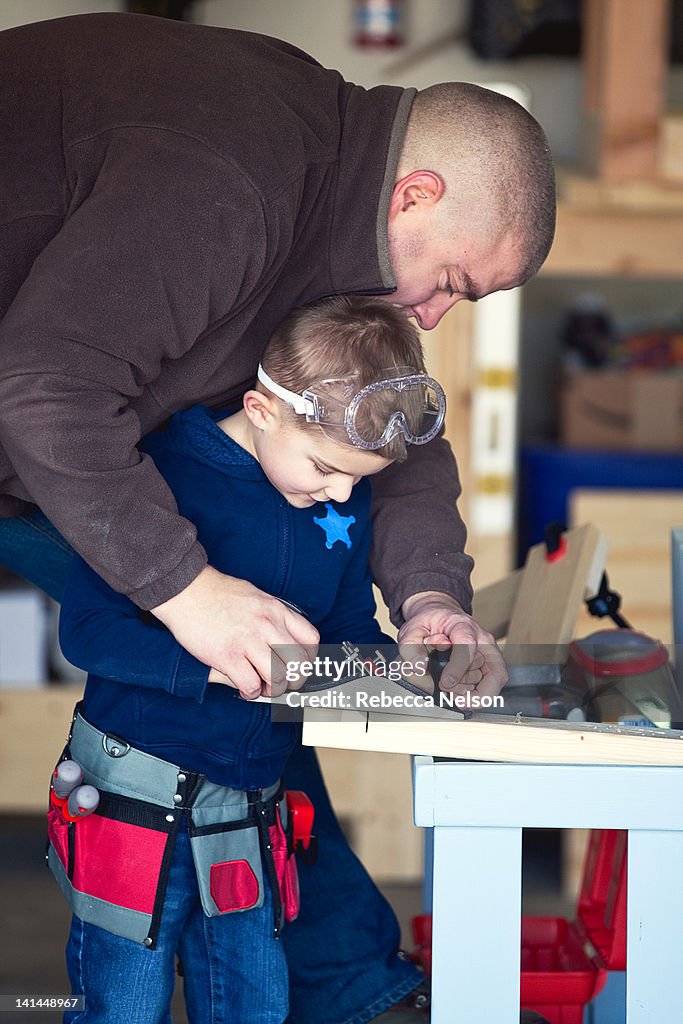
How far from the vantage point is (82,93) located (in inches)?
38.6

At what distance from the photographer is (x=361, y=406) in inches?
40.3

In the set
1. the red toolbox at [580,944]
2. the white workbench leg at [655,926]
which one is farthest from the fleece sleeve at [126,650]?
the red toolbox at [580,944]

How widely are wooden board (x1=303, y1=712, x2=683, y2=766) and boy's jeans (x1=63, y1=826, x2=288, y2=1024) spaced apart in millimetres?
238

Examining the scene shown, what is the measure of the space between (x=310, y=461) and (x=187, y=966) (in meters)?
0.47

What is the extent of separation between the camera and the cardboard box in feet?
8.05

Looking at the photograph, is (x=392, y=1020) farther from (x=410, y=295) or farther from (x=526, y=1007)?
(x=410, y=295)

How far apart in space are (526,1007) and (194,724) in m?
0.45

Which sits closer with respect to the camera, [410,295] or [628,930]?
[628,930]

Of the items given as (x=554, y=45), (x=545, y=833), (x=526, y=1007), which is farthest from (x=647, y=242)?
(x=526, y=1007)

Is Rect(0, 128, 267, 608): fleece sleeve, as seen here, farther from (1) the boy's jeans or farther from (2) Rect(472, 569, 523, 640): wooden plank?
(2) Rect(472, 569, 523, 640): wooden plank

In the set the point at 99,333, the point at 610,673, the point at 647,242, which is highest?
the point at 647,242

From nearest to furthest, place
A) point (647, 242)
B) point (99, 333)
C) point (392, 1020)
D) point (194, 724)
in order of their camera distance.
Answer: point (99, 333) → point (194, 724) → point (392, 1020) → point (647, 242)

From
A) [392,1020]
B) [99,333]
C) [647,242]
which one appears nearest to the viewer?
[99,333]

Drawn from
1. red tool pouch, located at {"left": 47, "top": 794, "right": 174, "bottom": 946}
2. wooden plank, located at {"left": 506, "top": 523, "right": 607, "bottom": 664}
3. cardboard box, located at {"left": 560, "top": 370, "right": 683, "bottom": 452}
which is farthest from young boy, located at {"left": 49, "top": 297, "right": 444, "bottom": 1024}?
cardboard box, located at {"left": 560, "top": 370, "right": 683, "bottom": 452}
